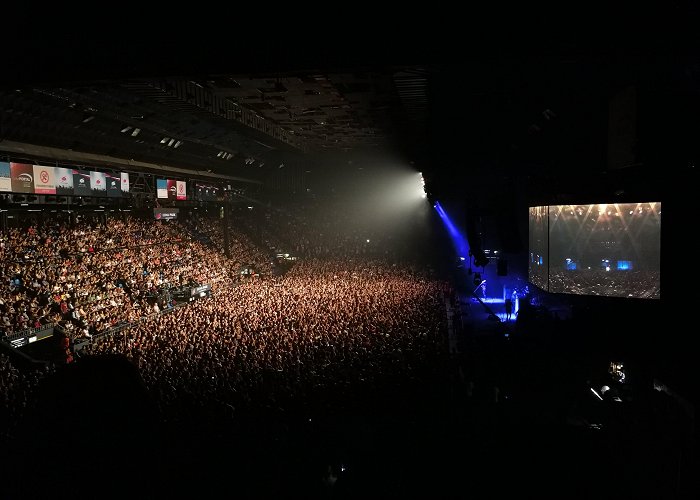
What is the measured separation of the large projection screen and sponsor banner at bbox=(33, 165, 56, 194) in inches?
700

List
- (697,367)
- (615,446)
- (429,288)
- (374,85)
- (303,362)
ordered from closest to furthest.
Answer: (697,367) < (615,446) < (303,362) < (374,85) < (429,288)

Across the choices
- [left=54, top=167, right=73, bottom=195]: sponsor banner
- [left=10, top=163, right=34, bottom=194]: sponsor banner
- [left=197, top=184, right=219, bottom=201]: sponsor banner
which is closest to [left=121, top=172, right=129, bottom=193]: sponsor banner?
[left=54, top=167, right=73, bottom=195]: sponsor banner

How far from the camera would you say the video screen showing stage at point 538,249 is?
1813 cm

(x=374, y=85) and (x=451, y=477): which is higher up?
(x=374, y=85)

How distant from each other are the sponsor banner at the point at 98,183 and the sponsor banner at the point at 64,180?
1.08m

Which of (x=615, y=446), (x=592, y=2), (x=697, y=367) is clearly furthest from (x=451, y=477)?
(x=592, y=2)

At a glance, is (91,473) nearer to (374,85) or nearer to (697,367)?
(697,367)

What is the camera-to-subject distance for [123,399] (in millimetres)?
1623

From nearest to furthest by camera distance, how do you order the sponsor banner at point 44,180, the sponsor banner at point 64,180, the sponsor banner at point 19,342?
the sponsor banner at point 19,342 → the sponsor banner at point 44,180 → the sponsor banner at point 64,180

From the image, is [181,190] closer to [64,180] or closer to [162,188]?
[162,188]

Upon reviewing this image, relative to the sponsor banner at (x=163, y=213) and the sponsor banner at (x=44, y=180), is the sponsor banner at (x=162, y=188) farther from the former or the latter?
the sponsor banner at (x=44, y=180)

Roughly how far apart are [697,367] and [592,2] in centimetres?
399

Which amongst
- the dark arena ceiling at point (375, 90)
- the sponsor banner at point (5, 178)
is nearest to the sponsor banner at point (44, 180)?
the dark arena ceiling at point (375, 90)

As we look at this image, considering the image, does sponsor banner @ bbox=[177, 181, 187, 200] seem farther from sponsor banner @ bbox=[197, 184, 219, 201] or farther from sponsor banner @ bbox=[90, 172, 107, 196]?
sponsor banner @ bbox=[90, 172, 107, 196]
